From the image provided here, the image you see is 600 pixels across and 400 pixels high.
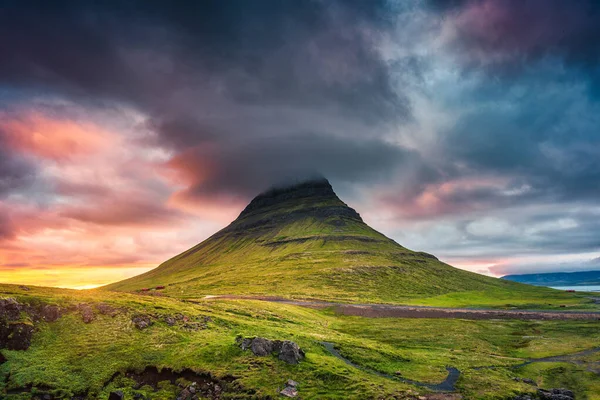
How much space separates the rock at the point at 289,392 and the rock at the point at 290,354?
18.1ft

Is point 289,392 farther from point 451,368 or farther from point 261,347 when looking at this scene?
point 451,368

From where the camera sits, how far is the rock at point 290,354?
148 feet

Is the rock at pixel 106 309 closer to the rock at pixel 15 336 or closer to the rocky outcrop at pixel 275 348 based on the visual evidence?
the rock at pixel 15 336

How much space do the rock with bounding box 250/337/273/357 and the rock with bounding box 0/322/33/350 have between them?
2988cm

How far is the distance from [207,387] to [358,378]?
19203 mm

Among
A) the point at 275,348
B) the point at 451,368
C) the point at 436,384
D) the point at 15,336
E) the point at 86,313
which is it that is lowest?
the point at 451,368

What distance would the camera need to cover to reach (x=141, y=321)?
5375 cm

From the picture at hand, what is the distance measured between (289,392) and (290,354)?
7.10 meters

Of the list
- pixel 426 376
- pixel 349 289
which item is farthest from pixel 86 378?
pixel 349 289

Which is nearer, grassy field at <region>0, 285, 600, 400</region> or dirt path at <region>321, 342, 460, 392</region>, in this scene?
grassy field at <region>0, 285, 600, 400</region>

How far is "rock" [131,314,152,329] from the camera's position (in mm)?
52741

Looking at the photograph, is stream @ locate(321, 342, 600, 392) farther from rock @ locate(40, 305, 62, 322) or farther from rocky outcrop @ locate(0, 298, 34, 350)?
rocky outcrop @ locate(0, 298, 34, 350)

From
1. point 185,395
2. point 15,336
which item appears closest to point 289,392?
point 185,395

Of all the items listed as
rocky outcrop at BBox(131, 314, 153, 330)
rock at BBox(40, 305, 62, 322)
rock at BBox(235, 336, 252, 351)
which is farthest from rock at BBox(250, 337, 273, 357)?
rock at BBox(40, 305, 62, 322)
